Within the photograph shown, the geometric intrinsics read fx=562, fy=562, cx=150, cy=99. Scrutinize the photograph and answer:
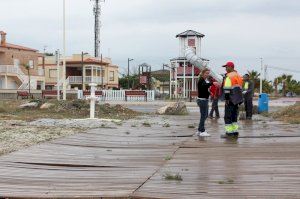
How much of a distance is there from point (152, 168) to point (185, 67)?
64.0m

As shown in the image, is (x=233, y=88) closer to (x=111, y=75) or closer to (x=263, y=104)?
(x=263, y=104)

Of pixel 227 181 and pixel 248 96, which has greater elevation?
pixel 248 96

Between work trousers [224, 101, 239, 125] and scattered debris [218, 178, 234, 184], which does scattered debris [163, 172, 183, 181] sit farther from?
work trousers [224, 101, 239, 125]

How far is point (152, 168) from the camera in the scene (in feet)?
28.5

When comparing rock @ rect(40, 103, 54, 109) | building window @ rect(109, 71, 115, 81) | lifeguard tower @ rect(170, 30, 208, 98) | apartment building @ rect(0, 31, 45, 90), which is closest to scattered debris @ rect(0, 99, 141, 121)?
rock @ rect(40, 103, 54, 109)

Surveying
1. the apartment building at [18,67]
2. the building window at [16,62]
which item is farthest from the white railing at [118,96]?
the building window at [16,62]

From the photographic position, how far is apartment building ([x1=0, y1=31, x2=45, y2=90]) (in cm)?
7825

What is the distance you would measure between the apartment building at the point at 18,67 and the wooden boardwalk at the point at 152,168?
217 ft

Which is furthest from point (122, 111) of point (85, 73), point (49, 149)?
point (85, 73)

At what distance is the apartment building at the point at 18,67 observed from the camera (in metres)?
78.2

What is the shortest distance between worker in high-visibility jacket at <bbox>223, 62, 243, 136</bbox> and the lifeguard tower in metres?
56.3

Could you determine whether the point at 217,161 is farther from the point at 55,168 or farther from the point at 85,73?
the point at 85,73

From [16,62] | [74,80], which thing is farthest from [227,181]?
[74,80]

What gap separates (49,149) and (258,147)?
4.20m
